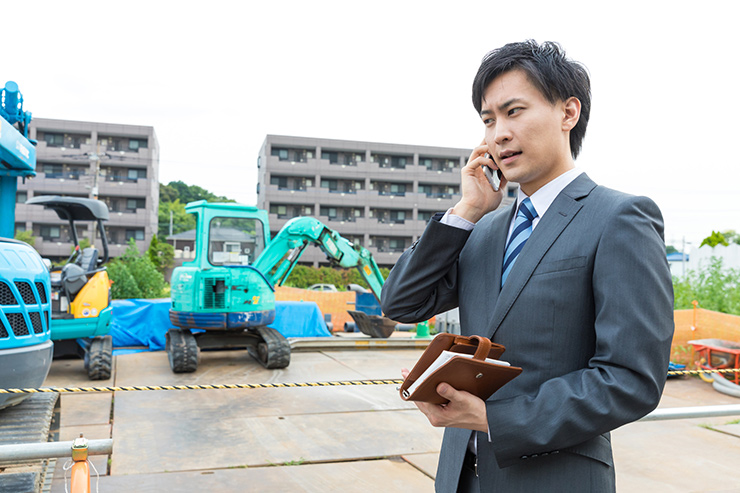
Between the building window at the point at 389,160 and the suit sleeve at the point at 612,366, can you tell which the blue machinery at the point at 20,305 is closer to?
the suit sleeve at the point at 612,366

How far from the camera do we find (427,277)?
5.32 feet

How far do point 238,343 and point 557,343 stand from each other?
9416 mm

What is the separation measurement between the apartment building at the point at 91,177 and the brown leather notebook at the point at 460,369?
1965 inches

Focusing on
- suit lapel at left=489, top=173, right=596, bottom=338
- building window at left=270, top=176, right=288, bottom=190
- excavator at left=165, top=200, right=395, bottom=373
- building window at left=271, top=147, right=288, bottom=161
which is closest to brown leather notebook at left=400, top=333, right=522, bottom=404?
suit lapel at left=489, top=173, right=596, bottom=338

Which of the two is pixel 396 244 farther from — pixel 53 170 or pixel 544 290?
pixel 544 290

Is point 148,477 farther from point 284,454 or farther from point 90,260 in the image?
point 90,260

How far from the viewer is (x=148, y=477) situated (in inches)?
185

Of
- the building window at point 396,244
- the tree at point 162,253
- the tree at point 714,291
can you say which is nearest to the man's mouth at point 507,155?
the tree at point 714,291

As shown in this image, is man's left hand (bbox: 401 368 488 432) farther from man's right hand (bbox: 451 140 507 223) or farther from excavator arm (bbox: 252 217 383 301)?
excavator arm (bbox: 252 217 383 301)

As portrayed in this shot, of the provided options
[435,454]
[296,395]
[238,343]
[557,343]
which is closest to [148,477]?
[435,454]

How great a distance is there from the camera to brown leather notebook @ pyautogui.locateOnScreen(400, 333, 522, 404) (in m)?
1.21

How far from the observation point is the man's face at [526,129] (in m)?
1.47

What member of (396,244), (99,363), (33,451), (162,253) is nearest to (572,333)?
(33,451)

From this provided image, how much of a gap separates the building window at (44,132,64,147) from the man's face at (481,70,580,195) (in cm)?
5332
